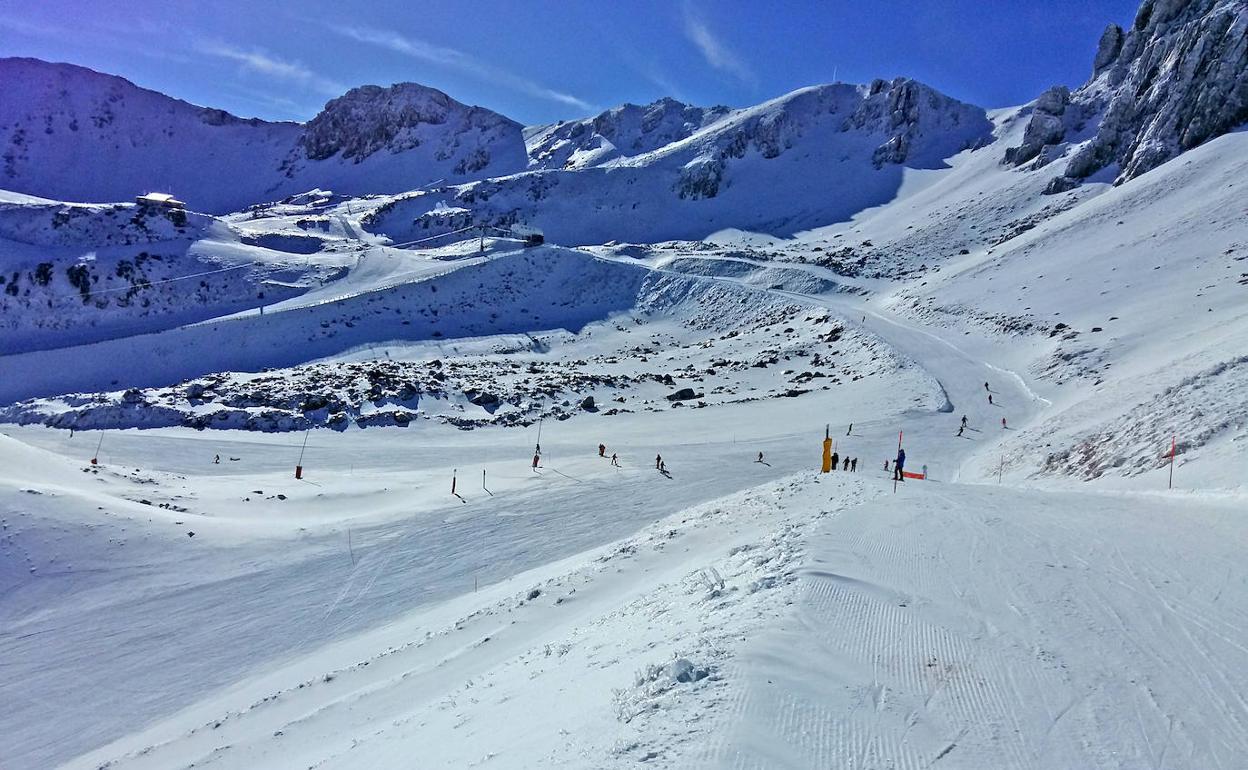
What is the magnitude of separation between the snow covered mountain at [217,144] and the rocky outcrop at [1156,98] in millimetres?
98983

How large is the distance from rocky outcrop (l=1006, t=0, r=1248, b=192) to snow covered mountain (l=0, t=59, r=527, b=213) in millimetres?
98983

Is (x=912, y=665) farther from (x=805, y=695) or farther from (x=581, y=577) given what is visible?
(x=581, y=577)

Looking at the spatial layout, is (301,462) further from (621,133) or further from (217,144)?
(217,144)

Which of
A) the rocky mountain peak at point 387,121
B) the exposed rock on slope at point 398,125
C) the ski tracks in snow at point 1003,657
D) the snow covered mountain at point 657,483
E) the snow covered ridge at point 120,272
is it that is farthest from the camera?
the rocky mountain peak at point 387,121

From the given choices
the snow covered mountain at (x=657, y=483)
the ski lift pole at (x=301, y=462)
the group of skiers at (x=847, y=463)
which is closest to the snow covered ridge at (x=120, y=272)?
the snow covered mountain at (x=657, y=483)

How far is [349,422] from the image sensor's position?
34.8m

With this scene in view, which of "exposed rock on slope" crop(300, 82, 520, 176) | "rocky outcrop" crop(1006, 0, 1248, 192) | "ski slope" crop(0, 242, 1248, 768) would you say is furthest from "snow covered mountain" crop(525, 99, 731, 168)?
"ski slope" crop(0, 242, 1248, 768)

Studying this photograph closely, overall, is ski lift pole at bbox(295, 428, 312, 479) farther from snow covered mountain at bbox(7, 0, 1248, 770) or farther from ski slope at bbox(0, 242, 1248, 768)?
snow covered mountain at bbox(7, 0, 1248, 770)

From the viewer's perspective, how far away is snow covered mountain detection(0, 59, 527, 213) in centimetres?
12950

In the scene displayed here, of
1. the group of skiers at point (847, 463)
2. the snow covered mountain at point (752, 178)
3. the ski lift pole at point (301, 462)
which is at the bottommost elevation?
the ski lift pole at point (301, 462)

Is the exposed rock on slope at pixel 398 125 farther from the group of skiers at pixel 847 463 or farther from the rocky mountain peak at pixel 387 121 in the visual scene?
the group of skiers at pixel 847 463

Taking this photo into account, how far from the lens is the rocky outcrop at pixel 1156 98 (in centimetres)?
6191

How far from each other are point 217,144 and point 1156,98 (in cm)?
17362

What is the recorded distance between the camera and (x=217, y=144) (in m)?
148
